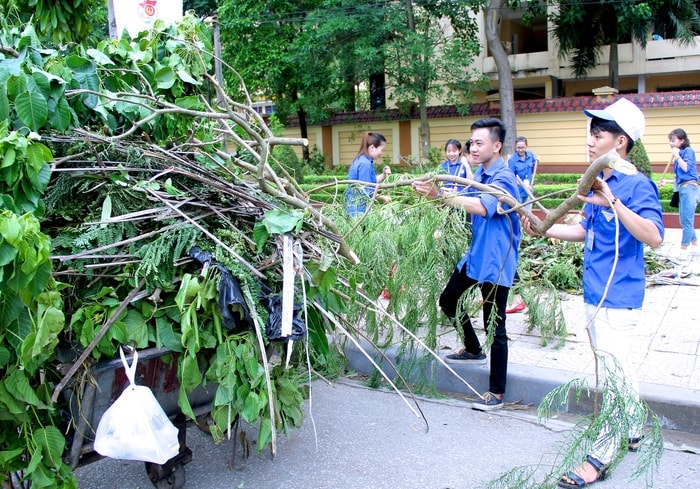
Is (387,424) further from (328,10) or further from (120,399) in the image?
(328,10)

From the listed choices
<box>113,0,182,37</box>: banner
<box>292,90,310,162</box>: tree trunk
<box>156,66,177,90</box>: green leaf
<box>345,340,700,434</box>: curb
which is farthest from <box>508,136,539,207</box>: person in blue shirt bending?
<box>292,90,310,162</box>: tree trunk

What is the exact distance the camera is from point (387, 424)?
423 centimetres

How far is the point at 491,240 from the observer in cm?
416

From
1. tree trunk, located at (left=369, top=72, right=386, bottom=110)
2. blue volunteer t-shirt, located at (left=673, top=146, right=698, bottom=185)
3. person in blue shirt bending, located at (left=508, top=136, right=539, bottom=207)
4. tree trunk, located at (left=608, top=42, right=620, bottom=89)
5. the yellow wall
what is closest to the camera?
blue volunteer t-shirt, located at (left=673, top=146, right=698, bottom=185)

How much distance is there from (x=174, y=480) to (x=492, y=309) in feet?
6.71

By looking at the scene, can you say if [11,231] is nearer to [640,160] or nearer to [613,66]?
[640,160]

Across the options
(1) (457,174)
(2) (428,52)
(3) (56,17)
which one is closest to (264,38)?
(2) (428,52)

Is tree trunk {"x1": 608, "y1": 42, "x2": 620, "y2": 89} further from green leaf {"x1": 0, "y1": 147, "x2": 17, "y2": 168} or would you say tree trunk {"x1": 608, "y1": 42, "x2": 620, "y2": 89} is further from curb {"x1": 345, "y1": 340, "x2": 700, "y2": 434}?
green leaf {"x1": 0, "y1": 147, "x2": 17, "y2": 168}

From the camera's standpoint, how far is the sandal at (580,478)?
3283 mm

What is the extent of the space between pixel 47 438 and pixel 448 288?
105 inches

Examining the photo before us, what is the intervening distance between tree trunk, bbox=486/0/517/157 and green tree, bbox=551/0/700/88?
8.04ft

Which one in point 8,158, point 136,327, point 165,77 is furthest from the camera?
point 165,77

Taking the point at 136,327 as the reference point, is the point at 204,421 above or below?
below

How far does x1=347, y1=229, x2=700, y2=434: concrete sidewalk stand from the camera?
160 inches
